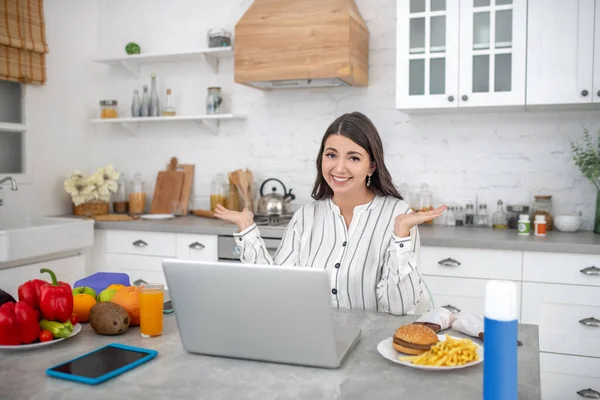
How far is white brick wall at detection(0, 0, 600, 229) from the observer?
346cm

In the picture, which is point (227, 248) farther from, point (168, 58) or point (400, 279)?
point (400, 279)

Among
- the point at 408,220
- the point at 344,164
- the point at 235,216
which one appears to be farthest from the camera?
the point at 344,164

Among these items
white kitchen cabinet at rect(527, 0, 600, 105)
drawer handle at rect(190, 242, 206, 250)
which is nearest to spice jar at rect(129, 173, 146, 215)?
drawer handle at rect(190, 242, 206, 250)

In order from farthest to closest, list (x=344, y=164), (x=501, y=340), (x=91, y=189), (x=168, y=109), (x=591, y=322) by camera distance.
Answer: (x=168, y=109) → (x=91, y=189) → (x=591, y=322) → (x=344, y=164) → (x=501, y=340)

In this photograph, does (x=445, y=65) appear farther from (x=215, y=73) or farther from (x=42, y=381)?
(x=42, y=381)

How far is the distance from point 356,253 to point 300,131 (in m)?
1.97

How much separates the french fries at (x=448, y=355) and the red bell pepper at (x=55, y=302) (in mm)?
812

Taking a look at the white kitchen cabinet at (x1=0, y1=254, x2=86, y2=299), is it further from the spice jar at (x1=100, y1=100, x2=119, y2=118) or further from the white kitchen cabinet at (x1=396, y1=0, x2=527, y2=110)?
the white kitchen cabinet at (x1=396, y1=0, x2=527, y2=110)

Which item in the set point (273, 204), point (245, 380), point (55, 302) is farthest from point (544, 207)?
point (55, 302)

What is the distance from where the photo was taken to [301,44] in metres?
3.44

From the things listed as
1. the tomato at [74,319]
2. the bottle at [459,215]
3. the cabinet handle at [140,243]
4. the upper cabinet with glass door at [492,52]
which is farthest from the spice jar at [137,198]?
the tomato at [74,319]

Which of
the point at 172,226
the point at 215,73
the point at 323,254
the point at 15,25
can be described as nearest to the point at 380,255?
the point at 323,254

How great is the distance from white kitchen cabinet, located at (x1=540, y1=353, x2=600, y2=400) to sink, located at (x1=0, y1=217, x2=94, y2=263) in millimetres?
2651

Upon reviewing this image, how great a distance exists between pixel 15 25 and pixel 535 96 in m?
3.11
